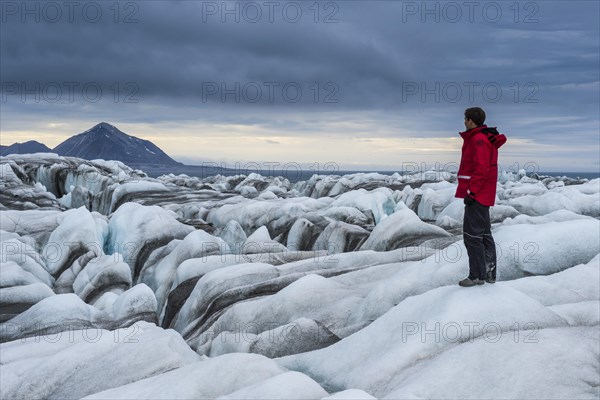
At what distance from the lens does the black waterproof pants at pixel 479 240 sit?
9.07 metres

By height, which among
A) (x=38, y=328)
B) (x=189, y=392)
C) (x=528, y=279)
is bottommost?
(x=38, y=328)

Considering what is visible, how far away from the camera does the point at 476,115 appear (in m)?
8.95

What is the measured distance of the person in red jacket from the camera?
8672 mm

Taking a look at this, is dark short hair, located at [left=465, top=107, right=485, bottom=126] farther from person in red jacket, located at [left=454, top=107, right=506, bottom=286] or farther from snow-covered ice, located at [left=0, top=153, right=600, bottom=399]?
snow-covered ice, located at [left=0, top=153, right=600, bottom=399]

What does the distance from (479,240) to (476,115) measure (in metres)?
2.18

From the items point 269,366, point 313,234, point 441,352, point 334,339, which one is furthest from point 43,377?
point 313,234

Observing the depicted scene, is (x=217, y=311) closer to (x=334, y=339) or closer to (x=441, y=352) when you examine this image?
(x=334, y=339)

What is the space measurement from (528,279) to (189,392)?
7.62m

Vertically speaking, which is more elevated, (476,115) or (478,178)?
(476,115)

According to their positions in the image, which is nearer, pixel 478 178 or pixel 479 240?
pixel 478 178

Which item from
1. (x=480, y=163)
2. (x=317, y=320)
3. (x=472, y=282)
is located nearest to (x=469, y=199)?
(x=480, y=163)

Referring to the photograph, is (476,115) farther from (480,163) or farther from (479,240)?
(479,240)

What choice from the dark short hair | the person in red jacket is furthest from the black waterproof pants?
the dark short hair

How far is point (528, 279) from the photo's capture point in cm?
1148
